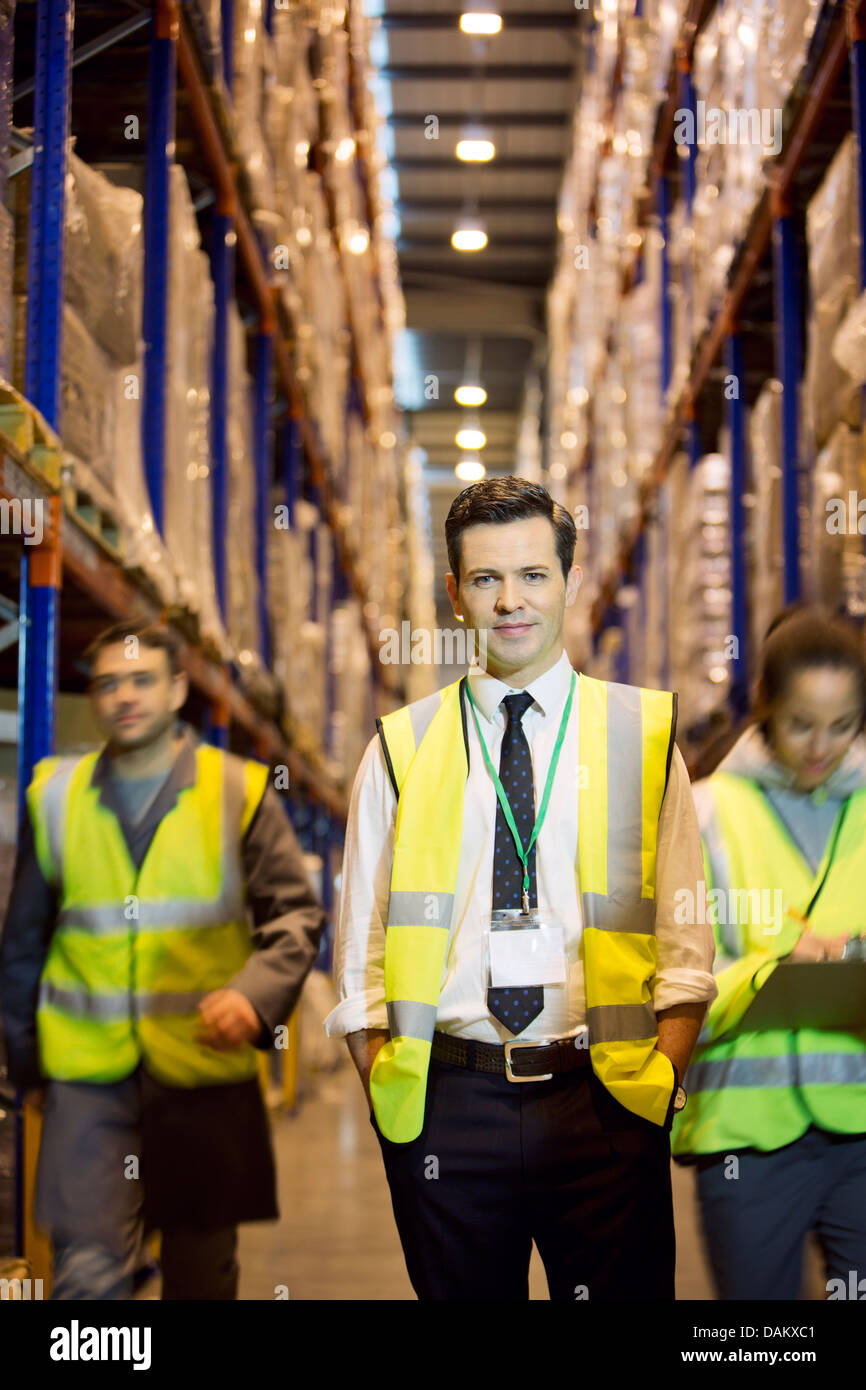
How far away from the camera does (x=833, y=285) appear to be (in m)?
4.98

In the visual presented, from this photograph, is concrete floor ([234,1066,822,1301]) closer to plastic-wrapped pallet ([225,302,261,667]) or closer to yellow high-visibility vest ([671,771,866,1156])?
yellow high-visibility vest ([671,771,866,1156])

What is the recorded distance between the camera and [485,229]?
56.2ft

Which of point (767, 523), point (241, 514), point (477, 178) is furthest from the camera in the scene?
point (477, 178)

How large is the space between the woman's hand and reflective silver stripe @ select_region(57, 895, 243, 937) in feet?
4.17

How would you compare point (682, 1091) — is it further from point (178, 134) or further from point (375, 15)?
point (375, 15)

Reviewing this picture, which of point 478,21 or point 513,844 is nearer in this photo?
point 513,844

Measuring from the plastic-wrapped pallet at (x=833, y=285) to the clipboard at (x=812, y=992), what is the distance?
258 centimetres

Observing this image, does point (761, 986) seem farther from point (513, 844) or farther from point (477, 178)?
point (477, 178)

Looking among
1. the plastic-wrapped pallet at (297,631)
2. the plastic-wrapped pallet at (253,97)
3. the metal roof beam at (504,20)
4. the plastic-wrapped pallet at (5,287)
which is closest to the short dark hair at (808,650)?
the plastic-wrapped pallet at (5,287)

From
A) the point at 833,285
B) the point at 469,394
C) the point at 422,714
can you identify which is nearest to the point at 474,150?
the point at 469,394

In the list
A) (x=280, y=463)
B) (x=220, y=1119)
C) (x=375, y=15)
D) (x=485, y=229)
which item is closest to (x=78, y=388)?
(x=220, y=1119)

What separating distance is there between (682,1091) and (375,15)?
1202cm

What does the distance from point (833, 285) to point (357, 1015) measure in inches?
138

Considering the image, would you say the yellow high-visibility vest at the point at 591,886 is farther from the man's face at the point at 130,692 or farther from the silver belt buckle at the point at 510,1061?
the man's face at the point at 130,692
